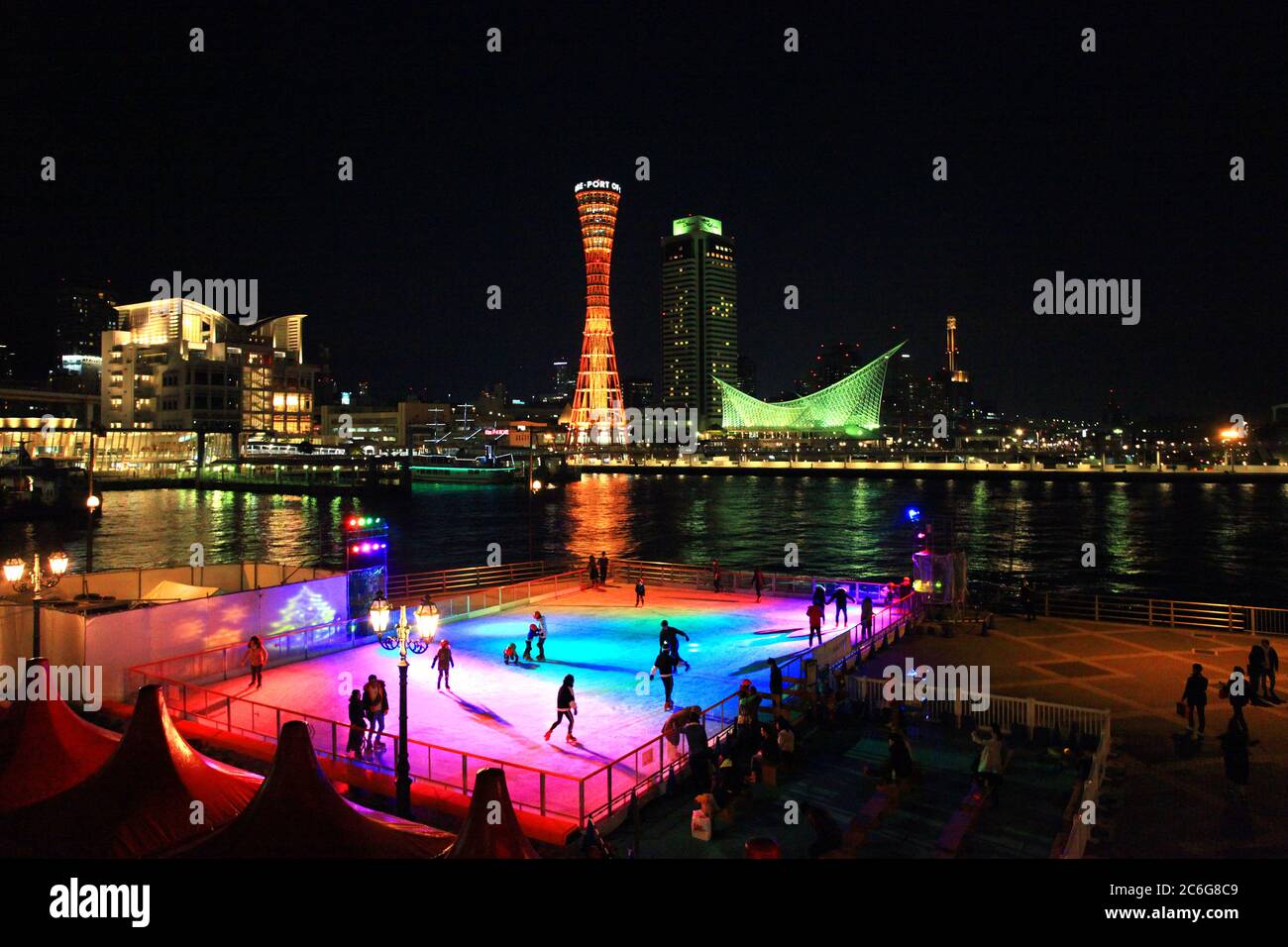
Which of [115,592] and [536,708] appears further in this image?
[115,592]

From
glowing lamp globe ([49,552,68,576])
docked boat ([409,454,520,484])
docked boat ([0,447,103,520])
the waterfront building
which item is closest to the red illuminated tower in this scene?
docked boat ([409,454,520,484])

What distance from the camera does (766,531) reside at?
67.2 meters

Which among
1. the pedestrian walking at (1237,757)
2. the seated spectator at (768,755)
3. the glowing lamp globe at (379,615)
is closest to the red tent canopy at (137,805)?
the glowing lamp globe at (379,615)

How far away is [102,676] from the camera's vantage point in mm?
13688

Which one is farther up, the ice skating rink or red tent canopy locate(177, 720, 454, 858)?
red tent canopy locate(177, 720, 454, 858)

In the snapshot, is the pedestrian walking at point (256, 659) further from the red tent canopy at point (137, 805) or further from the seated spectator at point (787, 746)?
the seated spectator at point (787, 746)

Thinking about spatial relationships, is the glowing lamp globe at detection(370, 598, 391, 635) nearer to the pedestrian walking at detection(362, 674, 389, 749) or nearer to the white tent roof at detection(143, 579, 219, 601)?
the pedestrian walking at detection(362, 674, 389, 749)

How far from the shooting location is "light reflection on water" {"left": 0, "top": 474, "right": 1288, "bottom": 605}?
48.2 metres

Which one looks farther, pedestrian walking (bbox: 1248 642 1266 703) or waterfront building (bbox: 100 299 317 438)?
waterfront building (bbox: 100 299 317 438)

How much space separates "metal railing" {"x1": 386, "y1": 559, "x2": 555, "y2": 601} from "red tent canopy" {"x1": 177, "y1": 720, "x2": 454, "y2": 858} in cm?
1688
